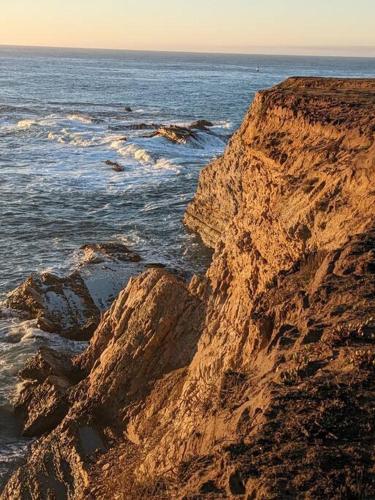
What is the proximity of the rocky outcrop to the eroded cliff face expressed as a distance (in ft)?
10.0

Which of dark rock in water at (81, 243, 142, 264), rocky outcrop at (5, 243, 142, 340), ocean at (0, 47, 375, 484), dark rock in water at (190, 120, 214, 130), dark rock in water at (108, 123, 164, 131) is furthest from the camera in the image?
dark rock in water at (108, 123, 164, 131)

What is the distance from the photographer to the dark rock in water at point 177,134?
1795 inches

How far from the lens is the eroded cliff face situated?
17.2ft

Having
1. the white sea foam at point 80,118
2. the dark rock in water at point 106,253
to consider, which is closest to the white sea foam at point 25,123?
the white sea foam at point 80,118

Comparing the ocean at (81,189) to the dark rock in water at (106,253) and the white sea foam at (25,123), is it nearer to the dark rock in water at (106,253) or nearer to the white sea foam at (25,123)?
the white sea foam at (25,123)

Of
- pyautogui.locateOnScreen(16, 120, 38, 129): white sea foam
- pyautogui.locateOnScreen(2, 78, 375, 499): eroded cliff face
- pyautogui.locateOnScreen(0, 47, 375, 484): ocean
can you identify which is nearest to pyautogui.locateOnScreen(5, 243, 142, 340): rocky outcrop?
pyautogui.locateOnScreen(0, 47, 375, 484): ocean

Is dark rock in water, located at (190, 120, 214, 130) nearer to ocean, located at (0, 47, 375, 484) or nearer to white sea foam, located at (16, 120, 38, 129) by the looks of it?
ocean, located at (0, 47, 375, 484)

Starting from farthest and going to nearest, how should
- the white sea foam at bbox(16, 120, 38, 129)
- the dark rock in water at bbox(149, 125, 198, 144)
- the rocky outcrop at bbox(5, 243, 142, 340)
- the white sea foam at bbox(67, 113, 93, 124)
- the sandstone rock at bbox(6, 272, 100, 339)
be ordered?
1. the white sea foam at bbox(67, 113, 93, 124)
2. the white sea foam at bbox(16, 120, 38, 129)
3. the dark rock in water at bbox(149, 125, 198, 144)
4. the rocky outcrop at bbox(5, 243, 142, 340)
5. the sandstone rock at bbox(6, 272, 100, 339)

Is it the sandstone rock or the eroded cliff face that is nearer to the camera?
the eroded cliff face

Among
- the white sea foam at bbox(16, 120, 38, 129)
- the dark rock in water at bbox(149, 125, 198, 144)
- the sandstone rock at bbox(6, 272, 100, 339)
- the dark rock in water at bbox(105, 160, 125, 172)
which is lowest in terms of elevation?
the sandstone rock at bbox(6, 272, 100, 339)

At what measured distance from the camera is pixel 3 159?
3991 centimetres

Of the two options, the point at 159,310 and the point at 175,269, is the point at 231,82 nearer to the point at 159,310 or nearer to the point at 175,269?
the point at 175,269

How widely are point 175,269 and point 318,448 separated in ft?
54.4

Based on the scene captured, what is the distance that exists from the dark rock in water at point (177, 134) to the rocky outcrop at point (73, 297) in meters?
25.9
